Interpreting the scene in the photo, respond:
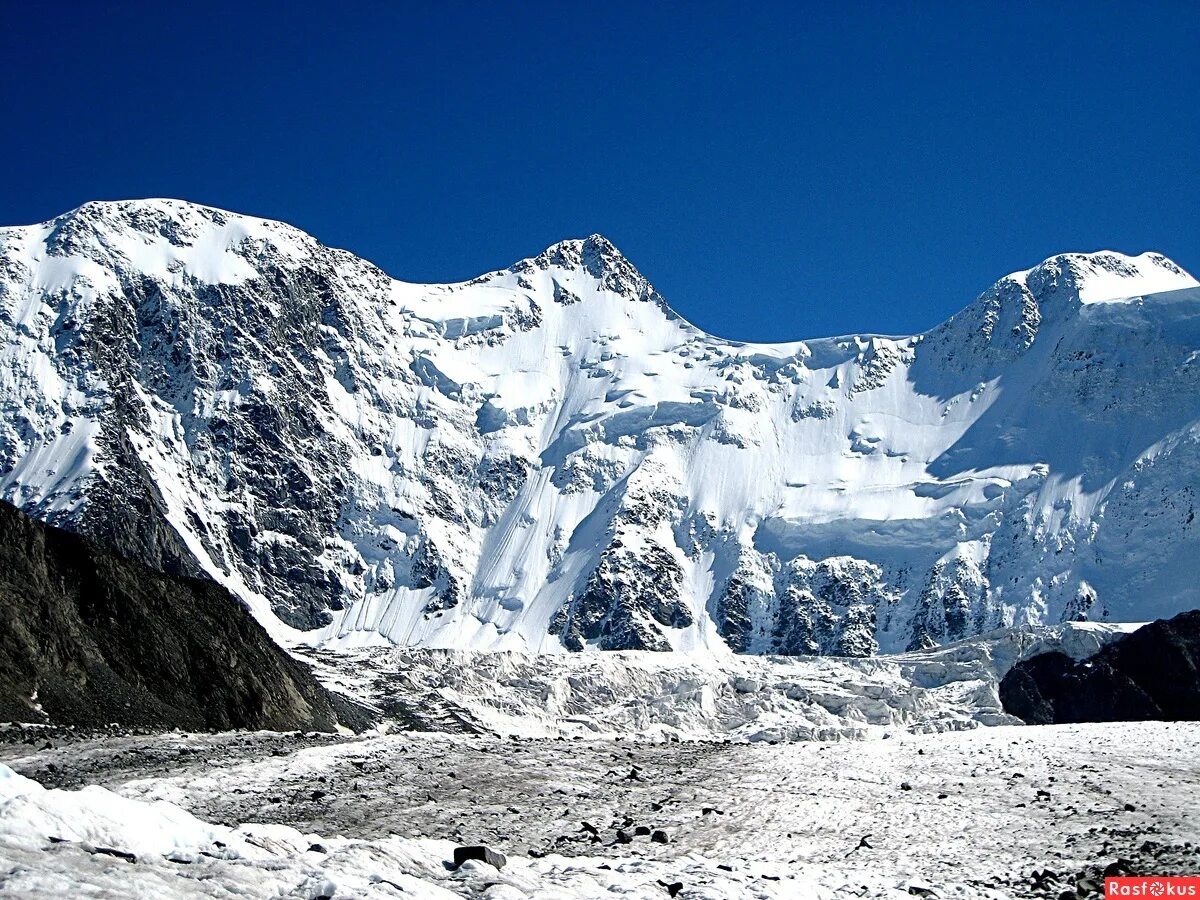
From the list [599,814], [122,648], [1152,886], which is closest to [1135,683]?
[122,648]

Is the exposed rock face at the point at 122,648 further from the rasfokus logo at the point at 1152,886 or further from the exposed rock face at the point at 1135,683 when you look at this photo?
the exposed rock face at the point at 1135,683

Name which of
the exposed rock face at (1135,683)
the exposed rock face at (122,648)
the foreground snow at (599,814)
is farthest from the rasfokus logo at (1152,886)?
the exposed rock face at (1135,683)

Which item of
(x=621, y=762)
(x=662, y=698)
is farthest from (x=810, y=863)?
(x=662, y=698)

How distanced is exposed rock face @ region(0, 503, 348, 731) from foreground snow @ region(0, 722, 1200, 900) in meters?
27.8

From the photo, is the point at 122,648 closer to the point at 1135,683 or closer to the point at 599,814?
the point at 599,814

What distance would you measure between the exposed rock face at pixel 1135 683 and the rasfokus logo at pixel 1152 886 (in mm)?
105266

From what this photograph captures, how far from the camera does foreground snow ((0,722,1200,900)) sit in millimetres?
18344

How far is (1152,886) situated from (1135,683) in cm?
11618

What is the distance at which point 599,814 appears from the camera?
33781 mm

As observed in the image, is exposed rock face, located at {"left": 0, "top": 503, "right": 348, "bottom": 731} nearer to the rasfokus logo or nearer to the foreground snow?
the foreground snow

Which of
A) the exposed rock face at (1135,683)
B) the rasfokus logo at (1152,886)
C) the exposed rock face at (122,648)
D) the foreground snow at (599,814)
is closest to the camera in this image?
the foreground snow at (599,814)

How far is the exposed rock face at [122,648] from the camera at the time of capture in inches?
2803

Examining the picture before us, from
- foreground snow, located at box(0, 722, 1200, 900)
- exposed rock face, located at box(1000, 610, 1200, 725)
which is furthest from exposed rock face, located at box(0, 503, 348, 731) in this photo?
exposed rock face, located at box(1000, 610, 1200, 725)

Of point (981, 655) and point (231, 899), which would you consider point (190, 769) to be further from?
point (981, 655)
